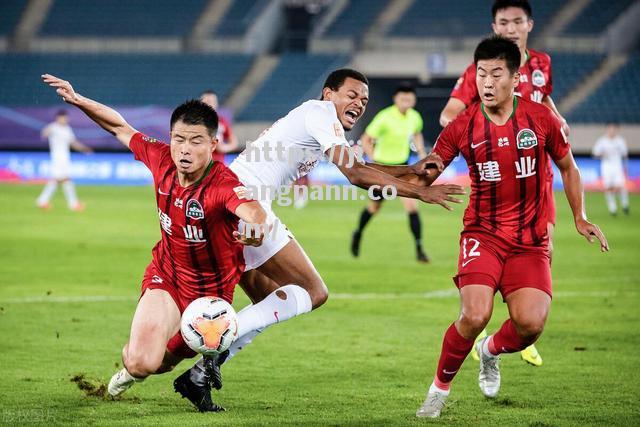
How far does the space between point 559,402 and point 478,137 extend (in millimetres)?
1758

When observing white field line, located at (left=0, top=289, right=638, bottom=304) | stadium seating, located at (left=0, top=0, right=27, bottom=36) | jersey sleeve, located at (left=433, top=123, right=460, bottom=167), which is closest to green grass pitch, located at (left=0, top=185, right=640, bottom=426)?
white field line, located at (left=0, top=289, right=638, bottom=304)

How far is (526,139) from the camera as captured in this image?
6.35 meters

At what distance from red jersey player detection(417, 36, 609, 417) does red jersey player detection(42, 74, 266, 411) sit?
1.39 meters

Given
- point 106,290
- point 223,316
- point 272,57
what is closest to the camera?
point 223,316

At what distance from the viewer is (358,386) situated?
7.00m

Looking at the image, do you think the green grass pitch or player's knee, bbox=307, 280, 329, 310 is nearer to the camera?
the green grass pitch

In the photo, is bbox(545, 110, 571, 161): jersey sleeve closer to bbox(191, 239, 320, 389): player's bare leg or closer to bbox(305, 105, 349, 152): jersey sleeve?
bbox(305, 105, 349, 152): jersey sleeve

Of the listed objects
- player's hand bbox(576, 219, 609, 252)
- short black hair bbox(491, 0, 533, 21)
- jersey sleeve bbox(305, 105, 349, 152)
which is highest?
short black hair bbox(491, 0, 533, 21)

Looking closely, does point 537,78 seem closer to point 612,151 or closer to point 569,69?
point 612,151

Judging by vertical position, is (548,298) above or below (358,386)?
above

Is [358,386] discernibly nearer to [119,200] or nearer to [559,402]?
[559,402]

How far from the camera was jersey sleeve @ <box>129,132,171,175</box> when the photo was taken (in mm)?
6484

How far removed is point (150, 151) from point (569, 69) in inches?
1287

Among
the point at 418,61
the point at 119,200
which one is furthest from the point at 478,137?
the point at 418,61
